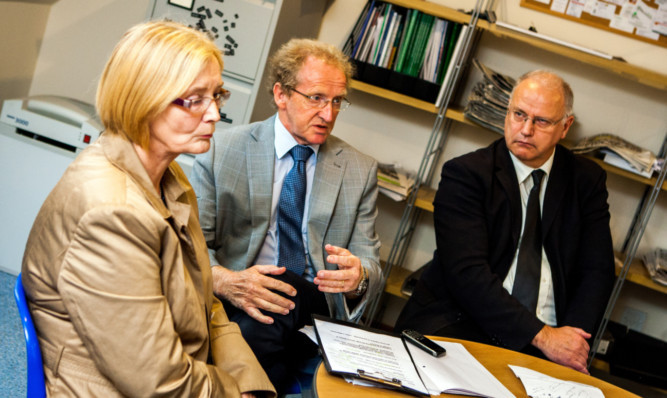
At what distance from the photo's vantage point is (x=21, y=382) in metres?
2.09

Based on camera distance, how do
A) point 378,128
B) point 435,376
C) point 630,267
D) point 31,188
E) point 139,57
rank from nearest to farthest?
point 139,57 < point 435,376 < point 31,188 < point 630,267 < point 378,128

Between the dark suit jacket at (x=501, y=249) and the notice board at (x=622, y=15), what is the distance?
101 cm

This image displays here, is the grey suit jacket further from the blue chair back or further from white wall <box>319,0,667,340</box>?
white wall <box>319,0,667,340</box>

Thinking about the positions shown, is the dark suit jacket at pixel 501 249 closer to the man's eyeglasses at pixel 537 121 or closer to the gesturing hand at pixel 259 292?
the man's eyeglasses at pixel 537 121

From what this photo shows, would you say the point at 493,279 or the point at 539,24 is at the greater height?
the point at 539,24

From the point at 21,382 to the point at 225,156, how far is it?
1.06 metres

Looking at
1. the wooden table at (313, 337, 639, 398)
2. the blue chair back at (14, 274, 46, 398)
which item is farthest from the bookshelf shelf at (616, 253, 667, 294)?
the blue chair back at (14, 274, 46, 398)

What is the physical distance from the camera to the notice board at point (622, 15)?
9.71ft

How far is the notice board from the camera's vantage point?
296 cm

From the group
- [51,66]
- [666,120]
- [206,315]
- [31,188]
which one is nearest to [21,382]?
[31,188]

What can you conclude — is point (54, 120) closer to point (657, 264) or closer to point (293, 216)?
point (293, 216)

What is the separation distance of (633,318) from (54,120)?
2963 mm

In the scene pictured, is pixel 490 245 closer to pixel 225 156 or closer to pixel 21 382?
pixel 225 156

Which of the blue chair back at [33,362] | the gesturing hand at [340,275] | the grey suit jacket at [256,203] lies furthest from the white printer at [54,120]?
the blue chair back at [33,362]
